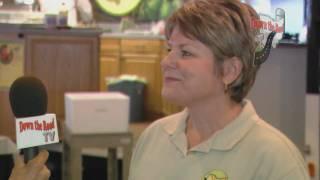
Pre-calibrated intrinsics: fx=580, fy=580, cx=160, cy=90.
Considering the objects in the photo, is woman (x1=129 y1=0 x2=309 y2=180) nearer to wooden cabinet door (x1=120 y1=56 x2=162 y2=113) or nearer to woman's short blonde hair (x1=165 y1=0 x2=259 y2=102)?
woman's short blonde hair (x1=165 y1=0 x2=259 y2=102)

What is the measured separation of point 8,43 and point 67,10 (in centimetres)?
31

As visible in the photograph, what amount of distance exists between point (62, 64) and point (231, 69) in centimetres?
139

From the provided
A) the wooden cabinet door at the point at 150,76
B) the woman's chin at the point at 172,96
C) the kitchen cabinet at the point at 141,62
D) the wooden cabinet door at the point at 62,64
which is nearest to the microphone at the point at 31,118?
the woman's chin at the point at 172,96

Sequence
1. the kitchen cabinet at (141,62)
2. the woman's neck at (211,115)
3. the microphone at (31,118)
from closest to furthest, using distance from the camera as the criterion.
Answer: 1. the microphone at (31,118)
2. the woman's neck at (211,115)
3. the kitchen cabinet at (141,62)

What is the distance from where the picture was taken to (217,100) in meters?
1.41

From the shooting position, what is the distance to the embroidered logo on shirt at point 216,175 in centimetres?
133

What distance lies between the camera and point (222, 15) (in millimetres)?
1342

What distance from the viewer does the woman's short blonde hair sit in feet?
4.38

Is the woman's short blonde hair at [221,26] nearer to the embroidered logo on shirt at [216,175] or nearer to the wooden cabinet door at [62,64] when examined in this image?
the embroidered logo on shirt at [216,175]

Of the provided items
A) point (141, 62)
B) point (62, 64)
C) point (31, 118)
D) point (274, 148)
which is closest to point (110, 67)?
point (141, 62)

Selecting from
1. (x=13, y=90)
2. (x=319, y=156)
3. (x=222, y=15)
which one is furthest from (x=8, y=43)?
(x=319, y=156)

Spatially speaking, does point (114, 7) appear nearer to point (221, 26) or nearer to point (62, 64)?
point (62, 64)

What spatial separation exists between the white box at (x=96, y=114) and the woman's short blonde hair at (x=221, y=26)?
1660mm

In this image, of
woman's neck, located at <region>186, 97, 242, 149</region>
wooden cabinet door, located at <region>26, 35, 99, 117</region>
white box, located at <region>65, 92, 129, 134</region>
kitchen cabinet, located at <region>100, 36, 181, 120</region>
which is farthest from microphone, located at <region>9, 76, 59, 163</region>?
kitchen cabinet, located at <region>100, 36, 181, 120</region>
